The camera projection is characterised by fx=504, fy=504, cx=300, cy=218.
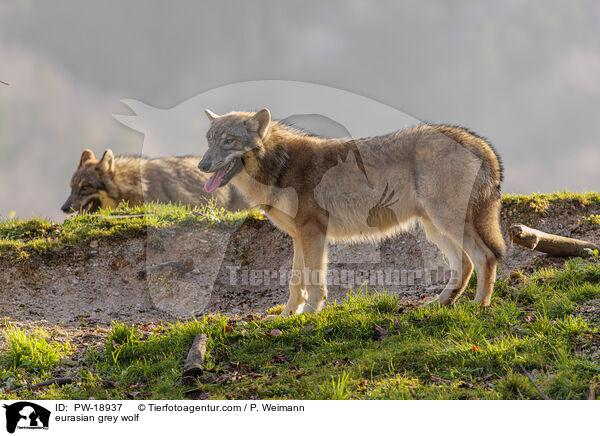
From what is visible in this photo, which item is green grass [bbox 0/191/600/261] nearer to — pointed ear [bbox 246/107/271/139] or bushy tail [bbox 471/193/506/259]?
pointed ear [bbox 246/107/271/139]

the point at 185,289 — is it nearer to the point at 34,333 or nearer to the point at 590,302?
the point at 34,333

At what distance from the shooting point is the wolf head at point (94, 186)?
1214 centimetres

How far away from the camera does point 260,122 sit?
6879 millimetres

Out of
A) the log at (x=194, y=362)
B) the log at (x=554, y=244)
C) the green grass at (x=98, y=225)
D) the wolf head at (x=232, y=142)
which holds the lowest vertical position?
the log at (x=194, y=362)

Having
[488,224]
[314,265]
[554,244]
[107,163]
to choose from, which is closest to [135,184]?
[107,163]

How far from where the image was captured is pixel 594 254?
769 centimetres

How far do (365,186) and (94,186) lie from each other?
7974mm

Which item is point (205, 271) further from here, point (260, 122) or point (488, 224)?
point (488, 224)

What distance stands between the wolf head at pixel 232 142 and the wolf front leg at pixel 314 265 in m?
1.28

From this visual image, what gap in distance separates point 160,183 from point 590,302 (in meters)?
9.99

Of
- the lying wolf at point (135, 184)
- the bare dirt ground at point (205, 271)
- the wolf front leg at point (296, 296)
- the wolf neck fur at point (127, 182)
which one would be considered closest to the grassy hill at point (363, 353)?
the wolf front leg at point (296, 296)
